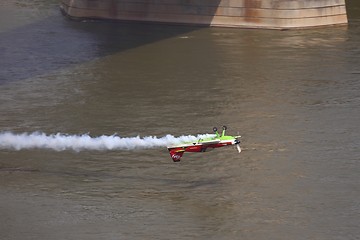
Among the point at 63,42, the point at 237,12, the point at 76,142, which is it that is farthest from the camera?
the point at 237,12

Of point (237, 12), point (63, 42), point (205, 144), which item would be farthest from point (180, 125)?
point (237, 12)

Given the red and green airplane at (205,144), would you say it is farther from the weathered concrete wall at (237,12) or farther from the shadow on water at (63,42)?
the weathered concrete wall at (237,12)

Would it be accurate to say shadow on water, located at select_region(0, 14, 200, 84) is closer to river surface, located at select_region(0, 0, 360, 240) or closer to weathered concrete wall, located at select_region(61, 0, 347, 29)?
river surface, located at select_region(0, 0, 360, 240)

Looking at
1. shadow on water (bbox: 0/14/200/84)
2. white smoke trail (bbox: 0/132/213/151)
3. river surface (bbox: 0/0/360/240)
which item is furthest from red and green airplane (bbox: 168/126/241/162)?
shadow on water (bbox: 0/14/200/84)

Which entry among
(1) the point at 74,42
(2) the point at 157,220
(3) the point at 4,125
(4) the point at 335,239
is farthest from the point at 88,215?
(1) the point at 74,42

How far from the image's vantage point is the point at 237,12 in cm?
4281

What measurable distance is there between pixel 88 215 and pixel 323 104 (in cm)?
1158

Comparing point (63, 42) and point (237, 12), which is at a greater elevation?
point (237, 12)

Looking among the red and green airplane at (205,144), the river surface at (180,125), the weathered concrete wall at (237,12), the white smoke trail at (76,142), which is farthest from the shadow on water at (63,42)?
the red and green airplane at (205,144)

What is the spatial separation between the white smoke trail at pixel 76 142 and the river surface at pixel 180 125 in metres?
0.18

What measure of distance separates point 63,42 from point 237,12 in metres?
7.48

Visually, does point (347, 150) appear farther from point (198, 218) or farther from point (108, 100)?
point (108, 100)

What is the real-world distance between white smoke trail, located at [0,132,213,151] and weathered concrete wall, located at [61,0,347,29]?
1530 cm

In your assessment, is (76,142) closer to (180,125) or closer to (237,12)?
(180,125)
